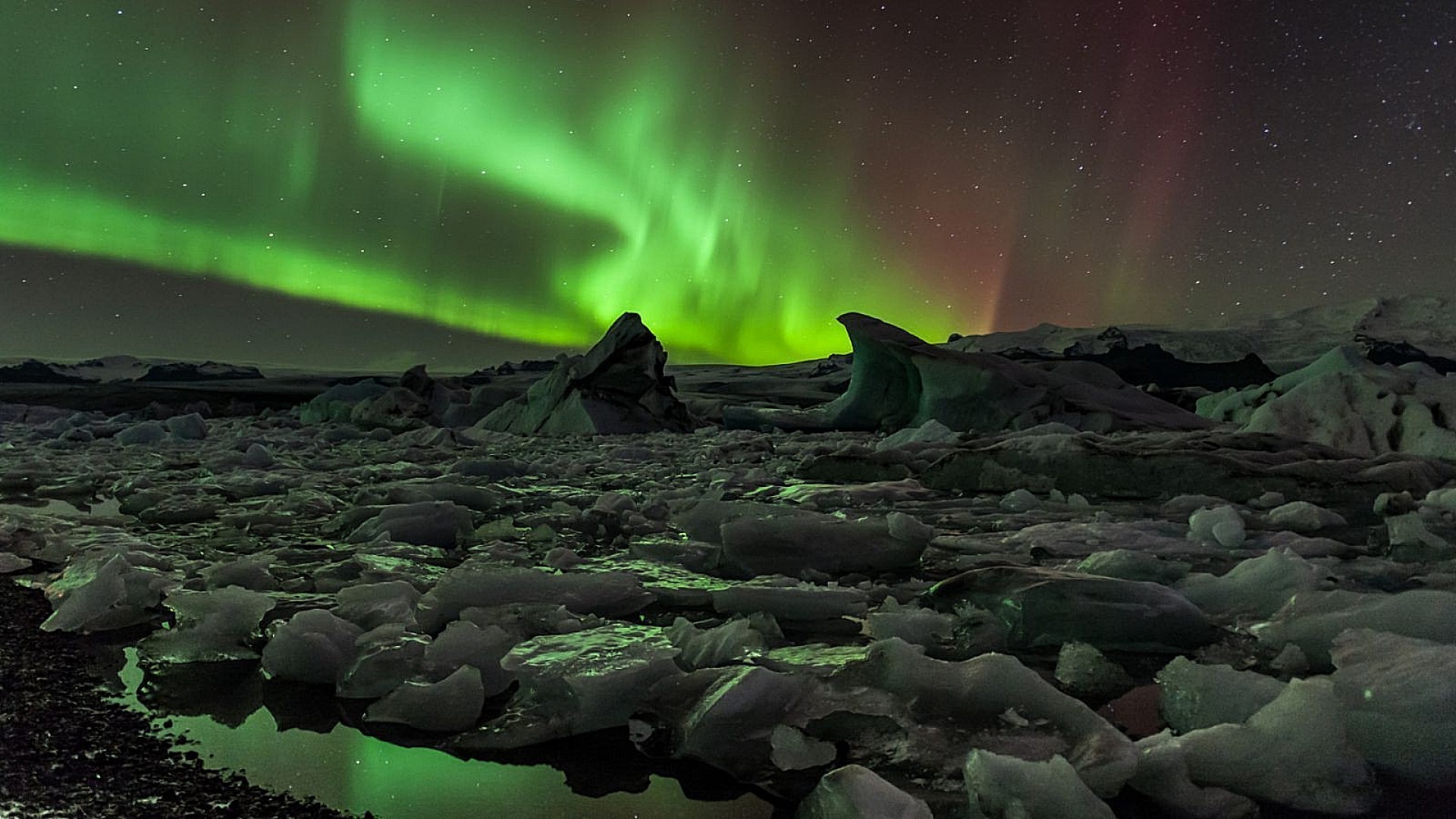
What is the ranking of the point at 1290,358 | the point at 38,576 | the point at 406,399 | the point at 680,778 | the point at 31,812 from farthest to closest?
the point at 1290,358 → the point at 406,399 → the point at 38,576 → the point at 680,778 → the point at 31,812

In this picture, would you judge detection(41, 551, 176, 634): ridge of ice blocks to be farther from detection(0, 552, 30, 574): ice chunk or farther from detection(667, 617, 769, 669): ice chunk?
detection(667, 617, 769, 669): ice chunk

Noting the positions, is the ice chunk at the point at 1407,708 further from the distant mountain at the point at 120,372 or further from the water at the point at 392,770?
the distant mountain at the point at 120,372

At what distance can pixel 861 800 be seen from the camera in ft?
3.31

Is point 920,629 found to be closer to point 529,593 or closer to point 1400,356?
point 529,593

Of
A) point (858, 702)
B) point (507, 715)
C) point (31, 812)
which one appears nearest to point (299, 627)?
point (507, 715)

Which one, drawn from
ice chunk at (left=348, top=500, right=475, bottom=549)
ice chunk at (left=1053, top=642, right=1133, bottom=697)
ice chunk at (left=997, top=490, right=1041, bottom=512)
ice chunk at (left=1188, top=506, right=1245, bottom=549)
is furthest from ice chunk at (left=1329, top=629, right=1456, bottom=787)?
ice chunk at (left=348, top=500, right=475, bottom=549)

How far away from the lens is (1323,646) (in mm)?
1755

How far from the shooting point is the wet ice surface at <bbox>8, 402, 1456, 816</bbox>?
4.10 feet

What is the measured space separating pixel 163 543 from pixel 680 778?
3.14 metres

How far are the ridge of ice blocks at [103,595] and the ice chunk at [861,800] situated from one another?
83.1 inches

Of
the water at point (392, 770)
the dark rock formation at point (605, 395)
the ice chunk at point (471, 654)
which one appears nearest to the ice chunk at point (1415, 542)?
the water at point (392, 770)

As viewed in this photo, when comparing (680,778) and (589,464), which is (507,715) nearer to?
(680,778)

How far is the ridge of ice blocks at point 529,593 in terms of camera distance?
2.12 metres

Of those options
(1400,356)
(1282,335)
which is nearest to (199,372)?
(1400,356)
